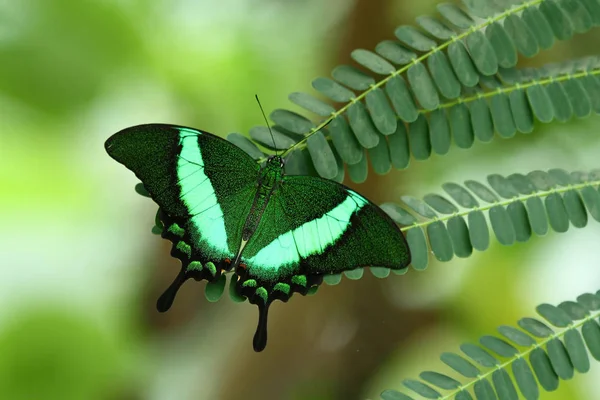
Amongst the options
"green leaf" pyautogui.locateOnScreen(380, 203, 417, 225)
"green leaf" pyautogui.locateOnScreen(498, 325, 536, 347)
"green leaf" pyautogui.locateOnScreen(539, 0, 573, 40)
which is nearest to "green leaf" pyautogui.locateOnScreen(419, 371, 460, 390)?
"green leaf" pyautogui.locateOnScreen(498, 325, 536, 347)

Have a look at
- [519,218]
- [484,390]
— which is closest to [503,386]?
[484,390]

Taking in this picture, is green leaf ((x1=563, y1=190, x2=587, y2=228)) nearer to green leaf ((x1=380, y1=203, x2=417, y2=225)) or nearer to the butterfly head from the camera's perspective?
green leaf ((x1=380, y1=203, x2=417, y2=225))

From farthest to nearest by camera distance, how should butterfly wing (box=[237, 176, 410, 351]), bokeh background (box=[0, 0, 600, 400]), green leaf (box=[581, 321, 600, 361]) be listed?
1. bokeh background (box=[0, 0, 600, 400])
2. green leaf (box=[581, 321, 600, 361])
3. butterfly wing (box=[237, 176, 410, 351])

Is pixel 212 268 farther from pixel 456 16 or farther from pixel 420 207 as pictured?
pixel 456 16

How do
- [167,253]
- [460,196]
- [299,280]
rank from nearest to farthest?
[299,280]
[460,196]
[167,253]

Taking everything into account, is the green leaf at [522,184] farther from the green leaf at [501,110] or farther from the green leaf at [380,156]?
the green leaf at [380,156]

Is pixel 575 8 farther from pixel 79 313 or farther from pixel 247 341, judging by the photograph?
pixel 79 313

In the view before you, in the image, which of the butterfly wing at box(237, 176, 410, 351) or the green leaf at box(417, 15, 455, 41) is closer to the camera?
the butterfly wing at box(237, 176, 410, 351)

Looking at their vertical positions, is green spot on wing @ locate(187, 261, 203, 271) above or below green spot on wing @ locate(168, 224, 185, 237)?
below
